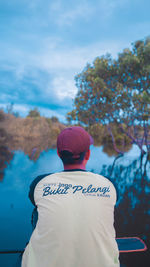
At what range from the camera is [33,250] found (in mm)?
1107

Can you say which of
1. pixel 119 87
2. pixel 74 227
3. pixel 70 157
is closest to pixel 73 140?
pixel 70 157

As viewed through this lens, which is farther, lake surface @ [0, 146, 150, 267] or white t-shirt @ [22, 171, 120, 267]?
lake surface @ [0, 146, 150, 267]

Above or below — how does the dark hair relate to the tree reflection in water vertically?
above

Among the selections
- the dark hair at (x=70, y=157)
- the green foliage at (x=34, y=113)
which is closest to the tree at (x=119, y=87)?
the dark hair at (x=70, y=157)

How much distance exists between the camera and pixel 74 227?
1.04 m

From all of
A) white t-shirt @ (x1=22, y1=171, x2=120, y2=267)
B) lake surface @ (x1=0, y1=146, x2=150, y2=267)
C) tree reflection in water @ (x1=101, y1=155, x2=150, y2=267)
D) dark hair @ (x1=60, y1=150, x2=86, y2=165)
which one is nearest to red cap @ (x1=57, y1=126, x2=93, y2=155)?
dark hair @ (x1=60, y1=150, x2=86, y2=165)

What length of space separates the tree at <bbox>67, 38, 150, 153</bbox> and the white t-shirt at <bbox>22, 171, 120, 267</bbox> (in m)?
13.4

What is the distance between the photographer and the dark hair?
129cm

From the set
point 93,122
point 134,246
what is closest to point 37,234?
point 134,246

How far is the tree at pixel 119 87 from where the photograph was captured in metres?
14.2

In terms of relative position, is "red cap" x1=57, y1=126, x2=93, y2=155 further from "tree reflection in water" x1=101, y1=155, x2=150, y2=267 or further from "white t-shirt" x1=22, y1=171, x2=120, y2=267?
"tree reflection in water" x1=101, y1=155, x2=150, y2=267

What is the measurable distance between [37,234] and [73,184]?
40cm

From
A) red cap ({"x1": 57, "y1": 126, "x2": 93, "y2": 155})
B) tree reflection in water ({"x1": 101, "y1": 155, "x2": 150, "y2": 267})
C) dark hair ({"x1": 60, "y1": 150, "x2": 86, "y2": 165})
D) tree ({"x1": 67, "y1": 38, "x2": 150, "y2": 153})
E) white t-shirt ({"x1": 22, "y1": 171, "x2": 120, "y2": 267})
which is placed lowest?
tree reflection in water ({"x1": 101, "y1": 155, "x2": 150, "y2": 267})

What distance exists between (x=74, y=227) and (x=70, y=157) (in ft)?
1.54
